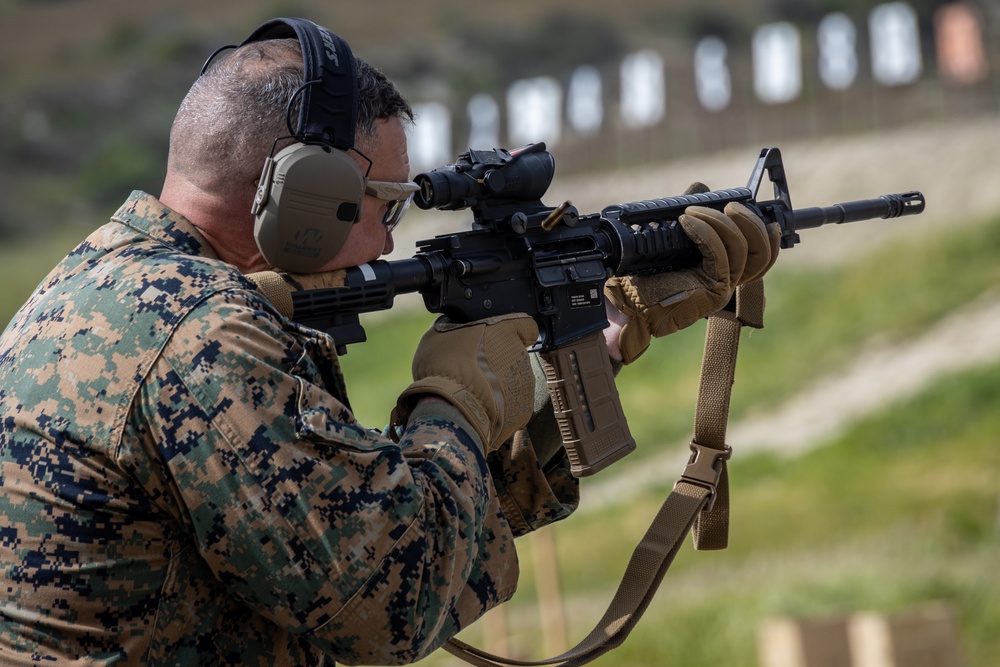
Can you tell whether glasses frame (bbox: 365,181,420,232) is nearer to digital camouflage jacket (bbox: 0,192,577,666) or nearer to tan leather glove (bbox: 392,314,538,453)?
tan leather glove (bbox: 392,314,538,453)

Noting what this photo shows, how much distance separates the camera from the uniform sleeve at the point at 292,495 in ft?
7.17

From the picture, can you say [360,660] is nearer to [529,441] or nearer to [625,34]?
[529,441]

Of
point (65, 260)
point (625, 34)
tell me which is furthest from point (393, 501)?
point (625, 34)

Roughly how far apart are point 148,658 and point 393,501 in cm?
54

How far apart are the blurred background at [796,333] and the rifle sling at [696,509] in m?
1.50

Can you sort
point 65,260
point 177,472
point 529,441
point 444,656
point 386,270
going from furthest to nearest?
1. point 444,656
2. point 529,441
3. point 386,270
4. point 65,260
5. point 177,472

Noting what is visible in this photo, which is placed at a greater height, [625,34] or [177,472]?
[625,34]

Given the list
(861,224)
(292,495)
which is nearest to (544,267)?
(292,495)

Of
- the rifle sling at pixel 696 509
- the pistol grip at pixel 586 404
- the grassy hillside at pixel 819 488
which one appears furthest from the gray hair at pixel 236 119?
the grassy hillside at pixel 819 488

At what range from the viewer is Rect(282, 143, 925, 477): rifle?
124 inches

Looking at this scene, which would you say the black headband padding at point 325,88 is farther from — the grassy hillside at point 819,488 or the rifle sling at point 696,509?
the grassy hillside at point 819,488

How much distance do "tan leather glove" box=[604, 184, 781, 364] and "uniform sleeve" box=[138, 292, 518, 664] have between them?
5.17 ft

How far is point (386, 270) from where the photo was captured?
9.81 ft

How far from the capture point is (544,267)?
11.3 ft
